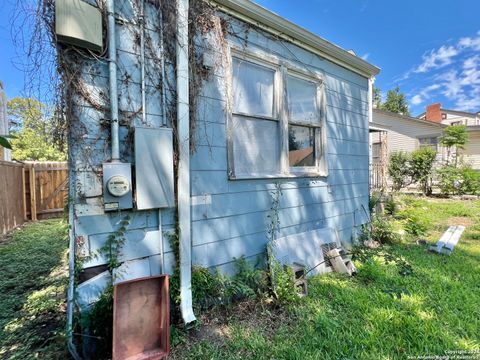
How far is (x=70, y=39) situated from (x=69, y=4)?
231 millimetres

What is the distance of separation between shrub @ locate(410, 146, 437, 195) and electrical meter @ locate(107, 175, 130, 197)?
12305 millimetres

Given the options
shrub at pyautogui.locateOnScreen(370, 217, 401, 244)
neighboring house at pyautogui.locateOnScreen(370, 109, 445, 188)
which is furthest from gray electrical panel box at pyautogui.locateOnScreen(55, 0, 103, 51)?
neighboring house at pyautogui.locateOnScreen(370, 109, 445, 188)

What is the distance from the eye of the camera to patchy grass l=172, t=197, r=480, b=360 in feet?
6.23

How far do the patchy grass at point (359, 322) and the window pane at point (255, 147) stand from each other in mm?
1475

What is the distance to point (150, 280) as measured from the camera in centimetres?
196

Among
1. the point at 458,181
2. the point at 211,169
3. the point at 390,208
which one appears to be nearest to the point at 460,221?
the point at 390,208

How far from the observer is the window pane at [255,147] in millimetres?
2826

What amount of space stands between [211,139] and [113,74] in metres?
1.00

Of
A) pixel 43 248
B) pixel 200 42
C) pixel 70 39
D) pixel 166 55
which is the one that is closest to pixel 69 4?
pixel 70 39

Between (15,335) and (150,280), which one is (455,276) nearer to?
(150,280)

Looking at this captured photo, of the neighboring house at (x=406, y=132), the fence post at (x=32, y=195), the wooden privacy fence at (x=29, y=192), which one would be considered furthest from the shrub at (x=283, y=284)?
the neighboring house at (x=406, y=132)

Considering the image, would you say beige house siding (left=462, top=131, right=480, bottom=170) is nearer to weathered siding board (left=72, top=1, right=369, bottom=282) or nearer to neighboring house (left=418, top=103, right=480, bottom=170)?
neighboring house (left=418, top=103, right=480, bottom=170)

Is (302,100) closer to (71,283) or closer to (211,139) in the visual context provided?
(211,139)

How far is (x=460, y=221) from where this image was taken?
6289 millimetres
